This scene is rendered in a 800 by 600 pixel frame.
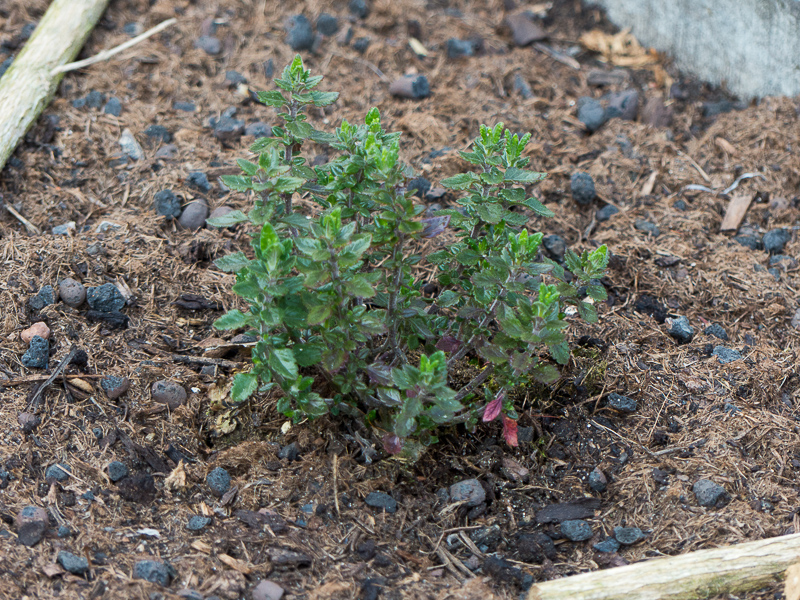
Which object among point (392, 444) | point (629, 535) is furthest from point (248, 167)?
point (629, 535)

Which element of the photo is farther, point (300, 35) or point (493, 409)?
point (300, 35)

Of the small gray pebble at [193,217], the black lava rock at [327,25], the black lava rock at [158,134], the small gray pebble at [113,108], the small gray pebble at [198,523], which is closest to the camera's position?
the small gray pebble at [198,523]

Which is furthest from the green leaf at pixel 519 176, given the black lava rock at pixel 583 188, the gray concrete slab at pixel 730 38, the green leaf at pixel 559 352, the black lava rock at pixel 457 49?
the gray concrete slab at pixel 730 38

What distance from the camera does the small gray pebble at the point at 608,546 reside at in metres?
2.35

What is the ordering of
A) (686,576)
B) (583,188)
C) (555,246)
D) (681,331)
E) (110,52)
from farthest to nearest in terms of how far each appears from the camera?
(110,52), (583,188), (555,246), (681,331), (686,576)

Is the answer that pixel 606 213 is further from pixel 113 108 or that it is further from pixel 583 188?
pixel 113 108

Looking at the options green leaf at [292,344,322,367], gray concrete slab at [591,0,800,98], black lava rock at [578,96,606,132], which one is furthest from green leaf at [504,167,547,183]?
gray concrete slab at [591,0,800,98]

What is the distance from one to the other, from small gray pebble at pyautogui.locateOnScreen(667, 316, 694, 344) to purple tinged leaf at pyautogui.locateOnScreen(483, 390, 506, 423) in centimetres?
112

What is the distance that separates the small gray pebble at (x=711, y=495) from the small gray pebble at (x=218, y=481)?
165 centimetres

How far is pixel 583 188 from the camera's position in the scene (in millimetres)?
3631

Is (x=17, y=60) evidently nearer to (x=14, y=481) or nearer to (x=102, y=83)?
(x=102, y=83)

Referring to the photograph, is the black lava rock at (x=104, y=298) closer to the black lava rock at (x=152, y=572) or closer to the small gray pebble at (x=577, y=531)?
the black lava rock at (x=152, y=572)

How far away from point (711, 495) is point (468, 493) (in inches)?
33.0

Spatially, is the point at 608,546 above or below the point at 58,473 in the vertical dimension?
below
